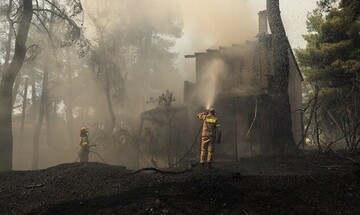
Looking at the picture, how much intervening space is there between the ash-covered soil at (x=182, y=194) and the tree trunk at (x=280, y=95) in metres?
3.78

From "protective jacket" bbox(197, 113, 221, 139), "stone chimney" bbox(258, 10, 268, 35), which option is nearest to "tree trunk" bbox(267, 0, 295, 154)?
"protective jacket" bbox(197, 113, 221, 139)

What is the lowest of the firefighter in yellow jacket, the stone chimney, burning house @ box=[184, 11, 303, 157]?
the firefighter in yellow jacket

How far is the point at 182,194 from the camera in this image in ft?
20.4

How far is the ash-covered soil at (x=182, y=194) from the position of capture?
5.73 metres

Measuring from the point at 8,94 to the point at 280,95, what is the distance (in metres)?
8.89

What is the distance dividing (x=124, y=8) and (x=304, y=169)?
2538 centimetres

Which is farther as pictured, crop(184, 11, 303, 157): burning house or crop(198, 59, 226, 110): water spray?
crop(198, 59, 226, 110): water spray

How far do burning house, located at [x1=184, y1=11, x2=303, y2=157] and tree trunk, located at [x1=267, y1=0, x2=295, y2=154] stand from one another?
12.3 ft

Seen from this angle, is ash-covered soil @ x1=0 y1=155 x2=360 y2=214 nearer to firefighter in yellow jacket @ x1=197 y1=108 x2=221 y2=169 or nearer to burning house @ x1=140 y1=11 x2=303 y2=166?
firefighter in yellow jacket @ x1=197 y1=108 x2=221 y2=169

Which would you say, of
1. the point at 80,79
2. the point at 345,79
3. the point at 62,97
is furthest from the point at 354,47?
the point at 62,97

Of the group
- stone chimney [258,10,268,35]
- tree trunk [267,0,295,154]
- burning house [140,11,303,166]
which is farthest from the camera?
stone chimney [258,10,268,35]

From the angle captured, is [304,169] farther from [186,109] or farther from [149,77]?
[149,77]

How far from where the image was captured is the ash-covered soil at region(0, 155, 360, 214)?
226 inches

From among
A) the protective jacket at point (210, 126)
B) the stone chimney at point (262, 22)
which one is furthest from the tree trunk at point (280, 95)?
the stone chimney at point (262, 22)
